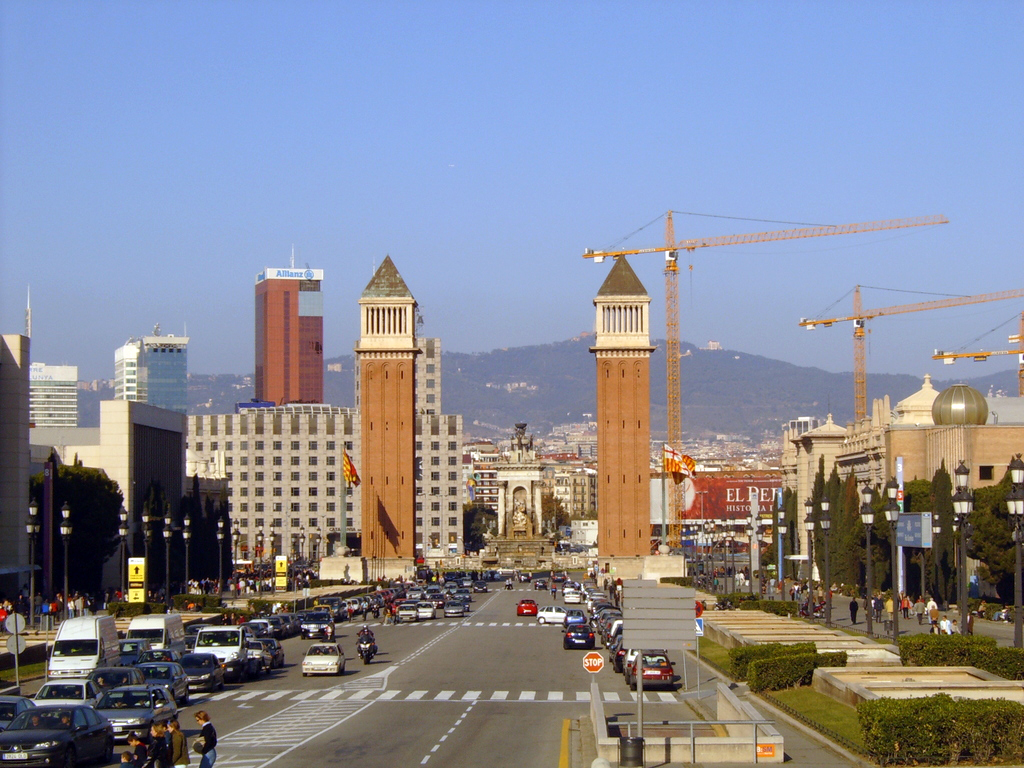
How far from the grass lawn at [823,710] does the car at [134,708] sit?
13276 mm

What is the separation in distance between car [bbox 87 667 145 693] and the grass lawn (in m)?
15.1

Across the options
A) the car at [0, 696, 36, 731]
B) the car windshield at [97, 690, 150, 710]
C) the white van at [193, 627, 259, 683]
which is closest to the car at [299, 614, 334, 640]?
the white van at [193, 627, 259, 683]

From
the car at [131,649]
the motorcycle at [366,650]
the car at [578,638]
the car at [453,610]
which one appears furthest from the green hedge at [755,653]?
the car at [453,610]

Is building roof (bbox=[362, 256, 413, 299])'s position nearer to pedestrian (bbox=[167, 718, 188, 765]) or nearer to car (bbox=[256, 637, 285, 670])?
car (bbox=[256, 637, 285, 670])

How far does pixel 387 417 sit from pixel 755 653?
96.2 m

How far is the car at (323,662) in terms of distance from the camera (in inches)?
1730

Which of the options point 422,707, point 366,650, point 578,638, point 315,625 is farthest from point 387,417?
point 422,707

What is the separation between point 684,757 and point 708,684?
1658 cm

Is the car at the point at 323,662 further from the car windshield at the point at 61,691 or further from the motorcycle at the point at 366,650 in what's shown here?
the car windshield at the point at 61,691

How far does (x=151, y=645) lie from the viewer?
1774 inches

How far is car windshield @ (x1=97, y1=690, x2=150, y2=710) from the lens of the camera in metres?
29.2

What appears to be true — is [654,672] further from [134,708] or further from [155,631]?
[155,631]

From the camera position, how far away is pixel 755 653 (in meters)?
37.5

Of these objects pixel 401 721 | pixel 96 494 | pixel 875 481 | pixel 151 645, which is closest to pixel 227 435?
pixel 96 494
